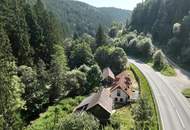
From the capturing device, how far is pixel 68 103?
223ft

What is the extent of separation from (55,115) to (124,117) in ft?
42.5

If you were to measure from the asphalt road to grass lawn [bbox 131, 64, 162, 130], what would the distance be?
3.72 feet

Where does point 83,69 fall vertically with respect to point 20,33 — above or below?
below

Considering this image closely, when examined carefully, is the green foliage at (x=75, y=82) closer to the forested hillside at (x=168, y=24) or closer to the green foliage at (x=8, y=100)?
the green foliage at (x=8, y=100)

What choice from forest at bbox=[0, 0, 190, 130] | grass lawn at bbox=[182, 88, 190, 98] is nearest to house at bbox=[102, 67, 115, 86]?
forest at bbox=[0, 0, 190, 130]

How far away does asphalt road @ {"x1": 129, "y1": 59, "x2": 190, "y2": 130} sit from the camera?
56.8 meters

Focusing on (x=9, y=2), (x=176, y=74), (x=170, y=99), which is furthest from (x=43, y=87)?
(x=176, y=74)

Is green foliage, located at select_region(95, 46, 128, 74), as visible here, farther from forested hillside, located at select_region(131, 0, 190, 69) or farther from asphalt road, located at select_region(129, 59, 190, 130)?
forested hillside, located at select_region(131, 0, 190, 69)

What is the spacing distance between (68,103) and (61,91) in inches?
254

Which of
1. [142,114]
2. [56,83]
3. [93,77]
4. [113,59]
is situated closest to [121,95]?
[93,77]

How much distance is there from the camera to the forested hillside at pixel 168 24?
116625mm

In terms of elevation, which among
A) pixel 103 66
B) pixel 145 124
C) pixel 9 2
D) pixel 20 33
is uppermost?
pixel 9 2

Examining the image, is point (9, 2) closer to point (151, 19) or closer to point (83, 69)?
point (83, 69)

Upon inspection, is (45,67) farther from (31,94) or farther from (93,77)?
(31,94)
